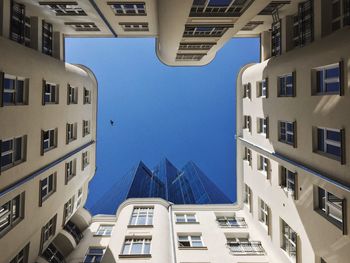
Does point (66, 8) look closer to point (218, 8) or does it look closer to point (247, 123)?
point (218, 8)

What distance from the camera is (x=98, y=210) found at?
68.0m

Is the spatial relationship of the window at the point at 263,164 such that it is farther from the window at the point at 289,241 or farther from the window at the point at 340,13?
A: the window at the point at 340,13

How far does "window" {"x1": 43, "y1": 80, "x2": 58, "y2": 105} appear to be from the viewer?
1775cm

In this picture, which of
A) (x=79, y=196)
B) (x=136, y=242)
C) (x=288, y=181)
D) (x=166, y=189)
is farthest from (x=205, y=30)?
(x=166, y=189)

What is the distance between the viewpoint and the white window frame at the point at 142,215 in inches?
1035

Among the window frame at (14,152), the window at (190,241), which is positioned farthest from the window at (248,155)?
the window frame at (14,152)

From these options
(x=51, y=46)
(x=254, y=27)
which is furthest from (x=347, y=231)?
(x=51, y=46)

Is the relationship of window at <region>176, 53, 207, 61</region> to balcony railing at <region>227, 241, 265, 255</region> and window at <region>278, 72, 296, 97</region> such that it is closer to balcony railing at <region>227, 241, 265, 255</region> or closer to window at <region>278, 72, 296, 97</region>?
window at <region>278, 72, 296, 97</region>

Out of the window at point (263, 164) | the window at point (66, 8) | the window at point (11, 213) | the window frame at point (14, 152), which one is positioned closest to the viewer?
the window frame at point (14, 152)

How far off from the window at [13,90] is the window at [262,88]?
15.2m

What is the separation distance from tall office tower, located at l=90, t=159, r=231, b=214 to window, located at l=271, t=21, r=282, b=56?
47.7 metres

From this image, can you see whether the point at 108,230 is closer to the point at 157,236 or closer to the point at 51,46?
the point at 157,236

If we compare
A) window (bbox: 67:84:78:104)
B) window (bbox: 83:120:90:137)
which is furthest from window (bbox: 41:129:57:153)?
window (bbox: 83:120:90:137)

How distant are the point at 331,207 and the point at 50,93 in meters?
16.7
